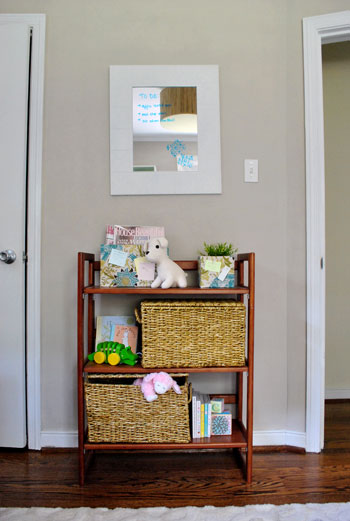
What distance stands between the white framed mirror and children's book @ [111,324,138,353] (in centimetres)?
66

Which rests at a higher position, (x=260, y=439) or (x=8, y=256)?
(x=8, y=256)

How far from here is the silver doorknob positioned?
1.63m

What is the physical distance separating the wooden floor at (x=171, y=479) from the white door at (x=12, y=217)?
8.9 inches

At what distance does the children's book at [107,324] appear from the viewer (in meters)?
1.59

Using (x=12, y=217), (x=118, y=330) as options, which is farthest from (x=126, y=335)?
(x=12, y=217)

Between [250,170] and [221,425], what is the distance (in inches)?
46.7

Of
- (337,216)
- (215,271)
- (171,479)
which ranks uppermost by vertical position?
(337,216)

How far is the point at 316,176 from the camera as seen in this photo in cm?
164

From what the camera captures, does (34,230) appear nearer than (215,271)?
No

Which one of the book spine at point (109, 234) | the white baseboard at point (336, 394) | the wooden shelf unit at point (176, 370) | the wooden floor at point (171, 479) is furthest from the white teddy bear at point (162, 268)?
the white baseboard at point (336, 394)

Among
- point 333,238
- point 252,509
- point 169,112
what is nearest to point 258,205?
point 169,112

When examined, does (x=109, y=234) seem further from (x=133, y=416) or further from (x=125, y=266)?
(x=133, y=416)

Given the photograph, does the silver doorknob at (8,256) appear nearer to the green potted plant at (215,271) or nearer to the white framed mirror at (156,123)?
the white framed mirror at (156,123)

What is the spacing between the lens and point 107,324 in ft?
5.27
